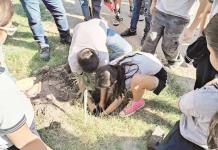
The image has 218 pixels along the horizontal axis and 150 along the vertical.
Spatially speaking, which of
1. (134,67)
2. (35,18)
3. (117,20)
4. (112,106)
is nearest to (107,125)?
(112,106)

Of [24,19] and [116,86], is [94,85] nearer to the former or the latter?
[116,86]

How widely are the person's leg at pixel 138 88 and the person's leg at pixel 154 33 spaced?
21.4 inches

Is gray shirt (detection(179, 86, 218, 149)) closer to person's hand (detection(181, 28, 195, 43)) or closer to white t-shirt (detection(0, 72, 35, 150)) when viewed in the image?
white t-shirt (detection(0, 72, 35, 150))

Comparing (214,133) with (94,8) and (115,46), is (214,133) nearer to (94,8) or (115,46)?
(115,46)

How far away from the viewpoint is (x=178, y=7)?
11.7 ft

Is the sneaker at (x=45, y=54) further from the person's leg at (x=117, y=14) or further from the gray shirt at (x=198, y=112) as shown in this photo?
the gray shirt at (x=198, y=112)

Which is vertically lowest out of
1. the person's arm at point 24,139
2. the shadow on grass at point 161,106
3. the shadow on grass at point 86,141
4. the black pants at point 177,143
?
the shadow on grass at point 161,106

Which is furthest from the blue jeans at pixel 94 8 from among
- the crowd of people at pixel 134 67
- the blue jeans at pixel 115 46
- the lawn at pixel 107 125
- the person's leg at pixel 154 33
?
the lawn at pixel 107 125

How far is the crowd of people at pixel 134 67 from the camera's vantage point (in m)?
1.77

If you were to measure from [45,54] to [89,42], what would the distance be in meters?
0.92

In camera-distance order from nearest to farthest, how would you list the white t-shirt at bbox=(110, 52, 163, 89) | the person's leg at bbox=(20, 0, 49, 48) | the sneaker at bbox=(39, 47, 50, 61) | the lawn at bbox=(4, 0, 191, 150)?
the lawn at bbox=(4, 0, 191, 150) → the white t-shirt at bbox=(110, 52, 163, 89) → the person's leg at bbox=(20, 0, 49, 48) → the sneaker at bbox=(39, 47, 50, 61)

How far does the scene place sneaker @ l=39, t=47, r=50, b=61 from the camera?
430cm

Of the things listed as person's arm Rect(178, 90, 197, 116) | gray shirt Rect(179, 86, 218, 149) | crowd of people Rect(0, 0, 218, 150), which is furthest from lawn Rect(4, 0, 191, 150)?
person's arm Rect(178, 90, 197, 116)

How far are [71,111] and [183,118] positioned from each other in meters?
1.49
